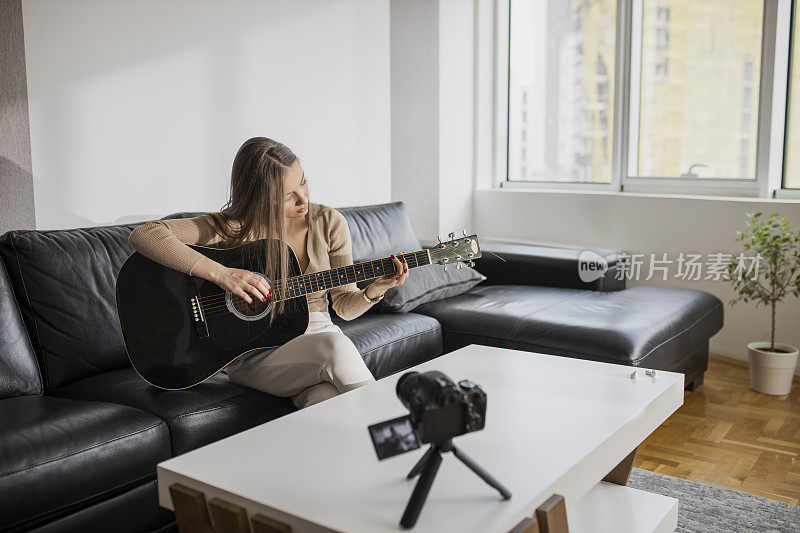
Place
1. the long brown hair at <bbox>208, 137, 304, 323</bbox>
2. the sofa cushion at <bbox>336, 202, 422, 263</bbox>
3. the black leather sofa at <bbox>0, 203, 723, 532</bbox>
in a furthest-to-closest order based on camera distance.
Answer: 1. the sofa cushion at <bbox>336, 202, 422, 263</bbox>
2. the long brown hair at <bbox>208, 137, 304, 323</bbox>
3. the black leather sofa at <bbox>0, 203, 723, 532</bbox>

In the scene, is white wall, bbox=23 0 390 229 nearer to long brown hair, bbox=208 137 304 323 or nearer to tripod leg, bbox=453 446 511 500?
long brown hair, bbox=208 137 304 323

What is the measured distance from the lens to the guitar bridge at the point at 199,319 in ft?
7.09

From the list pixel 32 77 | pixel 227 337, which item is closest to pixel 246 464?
pixel 227 337

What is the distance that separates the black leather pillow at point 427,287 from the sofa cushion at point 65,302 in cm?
108

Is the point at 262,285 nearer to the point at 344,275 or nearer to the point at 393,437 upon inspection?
the point at 344,275

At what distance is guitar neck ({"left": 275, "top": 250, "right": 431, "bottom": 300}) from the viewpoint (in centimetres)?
222

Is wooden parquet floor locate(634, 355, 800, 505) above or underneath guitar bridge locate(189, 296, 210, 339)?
underneath

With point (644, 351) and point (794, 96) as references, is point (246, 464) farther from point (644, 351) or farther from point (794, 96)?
point (794, 96)

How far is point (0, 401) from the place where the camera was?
206cm

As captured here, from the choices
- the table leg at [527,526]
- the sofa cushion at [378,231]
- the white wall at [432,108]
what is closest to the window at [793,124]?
the white wall at [432,108]

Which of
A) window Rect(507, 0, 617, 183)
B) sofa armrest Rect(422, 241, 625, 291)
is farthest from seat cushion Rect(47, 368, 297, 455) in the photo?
window Rect(507, 0, 617, 183)

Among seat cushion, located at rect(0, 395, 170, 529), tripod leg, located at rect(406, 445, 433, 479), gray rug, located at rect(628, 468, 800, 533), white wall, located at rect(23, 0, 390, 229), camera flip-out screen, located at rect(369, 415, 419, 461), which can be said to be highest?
white wall, located at rect(23, 0, 390, 229)

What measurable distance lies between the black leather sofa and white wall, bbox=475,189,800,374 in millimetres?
560

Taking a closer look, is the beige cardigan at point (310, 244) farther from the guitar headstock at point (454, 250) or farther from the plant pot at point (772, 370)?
the plant pot at point (772, 370)
